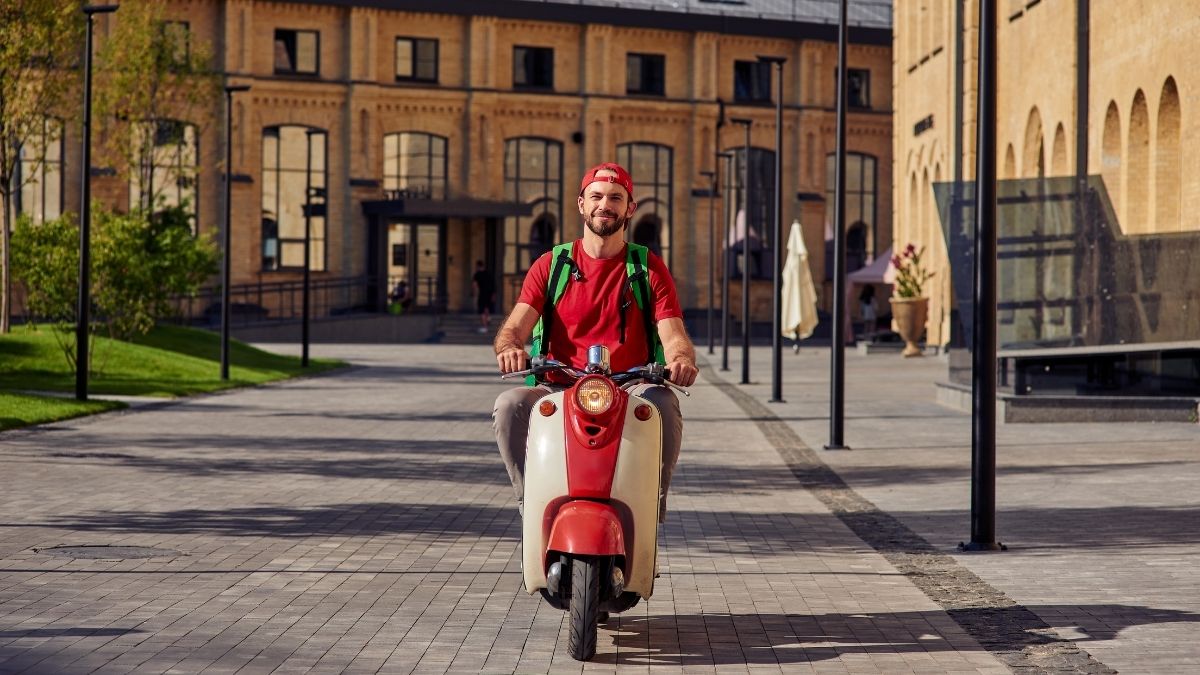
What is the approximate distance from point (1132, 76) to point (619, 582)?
24183mm

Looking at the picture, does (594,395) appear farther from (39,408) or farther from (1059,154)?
(1059,154)

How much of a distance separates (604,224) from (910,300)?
1521 inches

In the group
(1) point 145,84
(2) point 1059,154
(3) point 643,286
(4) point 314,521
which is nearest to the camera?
(3) point 643,286

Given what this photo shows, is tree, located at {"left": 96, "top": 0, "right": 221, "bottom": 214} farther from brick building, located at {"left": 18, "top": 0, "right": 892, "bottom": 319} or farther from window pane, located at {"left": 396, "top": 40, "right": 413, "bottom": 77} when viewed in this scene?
window pane, located at {"left": 396, "top": 40, "right": 413, "bottom": 77}

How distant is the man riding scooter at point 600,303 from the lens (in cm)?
752

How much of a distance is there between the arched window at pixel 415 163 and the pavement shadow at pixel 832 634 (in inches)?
2292

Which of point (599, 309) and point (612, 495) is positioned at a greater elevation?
point (599, 309)

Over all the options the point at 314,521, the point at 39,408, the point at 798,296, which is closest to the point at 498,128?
the point at 798,296

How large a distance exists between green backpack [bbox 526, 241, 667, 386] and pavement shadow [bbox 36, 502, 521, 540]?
12.5 ft

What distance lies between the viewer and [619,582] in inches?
277

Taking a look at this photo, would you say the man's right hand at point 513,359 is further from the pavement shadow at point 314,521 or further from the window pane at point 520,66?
the window pane at point 520,66

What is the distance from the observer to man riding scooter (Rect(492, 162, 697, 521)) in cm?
752

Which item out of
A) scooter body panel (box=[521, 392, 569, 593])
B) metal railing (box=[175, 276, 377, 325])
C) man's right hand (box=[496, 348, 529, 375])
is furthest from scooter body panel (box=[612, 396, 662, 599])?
metal railing (box=[175, 276, 377, 325])

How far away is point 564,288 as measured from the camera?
25.2 ft
